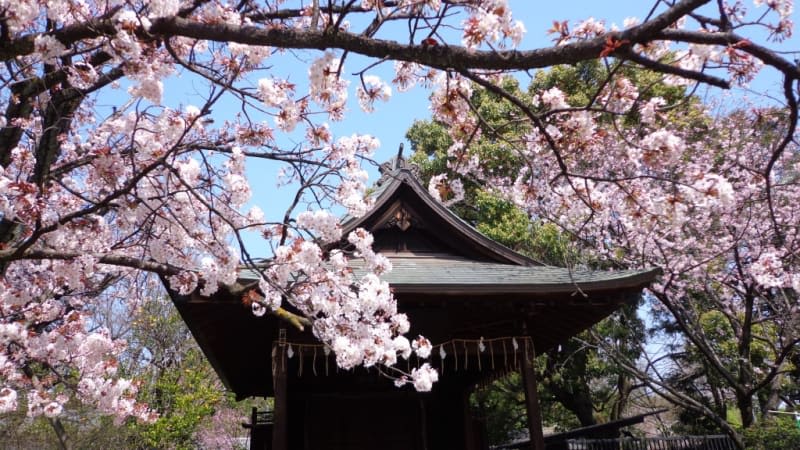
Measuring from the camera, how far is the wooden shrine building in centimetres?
528

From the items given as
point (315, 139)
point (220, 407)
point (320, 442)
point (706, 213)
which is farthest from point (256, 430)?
point (220, 407)

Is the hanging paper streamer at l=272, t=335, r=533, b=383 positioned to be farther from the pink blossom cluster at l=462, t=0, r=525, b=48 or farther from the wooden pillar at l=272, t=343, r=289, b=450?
the pink blossom cluster at l=462, t=0, r=525, b=48

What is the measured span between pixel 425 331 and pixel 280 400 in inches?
66.8

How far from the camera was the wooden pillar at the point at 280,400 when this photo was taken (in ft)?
16.4

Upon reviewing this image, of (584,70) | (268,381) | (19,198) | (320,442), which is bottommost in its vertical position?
(320,442)

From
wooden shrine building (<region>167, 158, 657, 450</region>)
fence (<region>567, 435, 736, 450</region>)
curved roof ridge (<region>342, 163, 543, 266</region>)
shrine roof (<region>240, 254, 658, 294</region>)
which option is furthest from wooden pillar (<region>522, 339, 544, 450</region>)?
fence (<region>567, 435, 736, 450</region>)

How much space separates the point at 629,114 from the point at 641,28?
0.75 m

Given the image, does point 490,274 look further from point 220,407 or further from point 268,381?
point 220,407

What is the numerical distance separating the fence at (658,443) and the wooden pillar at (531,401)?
3248mm

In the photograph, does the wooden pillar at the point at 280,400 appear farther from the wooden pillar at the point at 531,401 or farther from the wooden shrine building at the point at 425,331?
the wooden pillar at the point at 531,401

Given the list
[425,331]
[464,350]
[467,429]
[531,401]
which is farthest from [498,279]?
[467,429]

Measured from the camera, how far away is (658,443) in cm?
873

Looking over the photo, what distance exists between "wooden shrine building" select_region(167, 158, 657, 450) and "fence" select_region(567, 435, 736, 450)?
207 cm

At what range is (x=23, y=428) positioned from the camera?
9.34m
